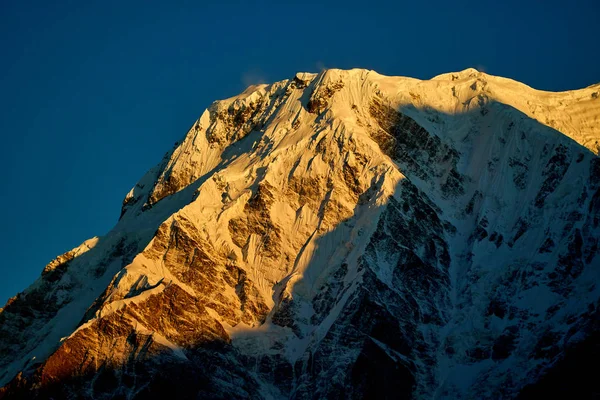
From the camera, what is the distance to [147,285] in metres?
185

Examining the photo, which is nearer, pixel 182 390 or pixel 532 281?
pixel 182 390

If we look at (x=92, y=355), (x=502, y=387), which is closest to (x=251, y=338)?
(x=92, y=355)

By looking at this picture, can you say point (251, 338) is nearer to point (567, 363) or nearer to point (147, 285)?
point (147, 285)

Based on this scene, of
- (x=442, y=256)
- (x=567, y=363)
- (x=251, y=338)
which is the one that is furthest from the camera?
(x=442, y=256)

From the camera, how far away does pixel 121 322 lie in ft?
588

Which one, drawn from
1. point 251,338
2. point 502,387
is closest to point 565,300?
point 502,387

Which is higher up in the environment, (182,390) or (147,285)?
(147,285)

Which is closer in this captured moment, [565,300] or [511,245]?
[565,300]

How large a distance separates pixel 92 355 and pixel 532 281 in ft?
197

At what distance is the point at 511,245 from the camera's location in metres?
199

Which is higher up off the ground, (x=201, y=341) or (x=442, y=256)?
(x=442, y=256)

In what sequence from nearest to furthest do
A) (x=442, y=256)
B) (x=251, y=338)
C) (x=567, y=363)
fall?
(x=567, y=363)
(x=251, y=338)
(x=442, y=256)

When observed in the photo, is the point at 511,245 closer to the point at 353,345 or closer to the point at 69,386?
the point at 353,345

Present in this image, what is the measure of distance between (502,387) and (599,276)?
23131 millimetres
